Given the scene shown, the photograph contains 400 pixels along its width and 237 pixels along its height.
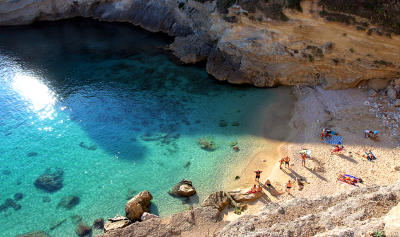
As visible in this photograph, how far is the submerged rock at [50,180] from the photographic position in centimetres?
1994

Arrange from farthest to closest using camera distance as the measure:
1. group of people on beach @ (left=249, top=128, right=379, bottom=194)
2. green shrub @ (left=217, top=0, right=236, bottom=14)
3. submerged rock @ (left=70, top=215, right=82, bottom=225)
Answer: green shrub @ (left=217, top=0, right=236, bottom=14), group of people on beach @ (left=249, top=128, right=379, bottom=194), submerged rock @ (left=70, top=215, right=82, bottom=225)

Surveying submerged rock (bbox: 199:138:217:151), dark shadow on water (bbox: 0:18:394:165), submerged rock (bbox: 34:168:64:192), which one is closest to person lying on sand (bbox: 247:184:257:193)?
submerged rock (bbox: 199:138:217:151)

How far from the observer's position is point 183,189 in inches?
737

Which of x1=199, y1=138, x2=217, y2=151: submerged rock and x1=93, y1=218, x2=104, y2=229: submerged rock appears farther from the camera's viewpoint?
x1=199, y1=138, x2=217, y2=151: submerged rock

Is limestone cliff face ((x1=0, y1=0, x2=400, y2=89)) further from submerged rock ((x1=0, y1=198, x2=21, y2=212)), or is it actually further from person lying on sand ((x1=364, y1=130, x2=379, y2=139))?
submerged rock ((x1=0, y1=198, x2=21, y2=212))

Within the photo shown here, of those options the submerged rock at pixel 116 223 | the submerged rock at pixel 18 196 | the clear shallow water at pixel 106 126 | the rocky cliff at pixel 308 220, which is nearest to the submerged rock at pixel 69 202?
the clear shallow water at pixel 106 126

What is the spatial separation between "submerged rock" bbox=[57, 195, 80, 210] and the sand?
31.1 feet

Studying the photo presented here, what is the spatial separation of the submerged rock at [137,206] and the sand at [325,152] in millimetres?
→ 4882

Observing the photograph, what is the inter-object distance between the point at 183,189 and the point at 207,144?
5081mm

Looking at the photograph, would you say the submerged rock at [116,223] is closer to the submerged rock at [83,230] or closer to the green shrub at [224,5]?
the submerged rock at [83,230]

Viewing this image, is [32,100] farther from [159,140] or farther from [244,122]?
[244,122]

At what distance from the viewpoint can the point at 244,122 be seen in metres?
25.0

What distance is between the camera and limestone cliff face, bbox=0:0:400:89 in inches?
968

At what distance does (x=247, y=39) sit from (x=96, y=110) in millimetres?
15667
